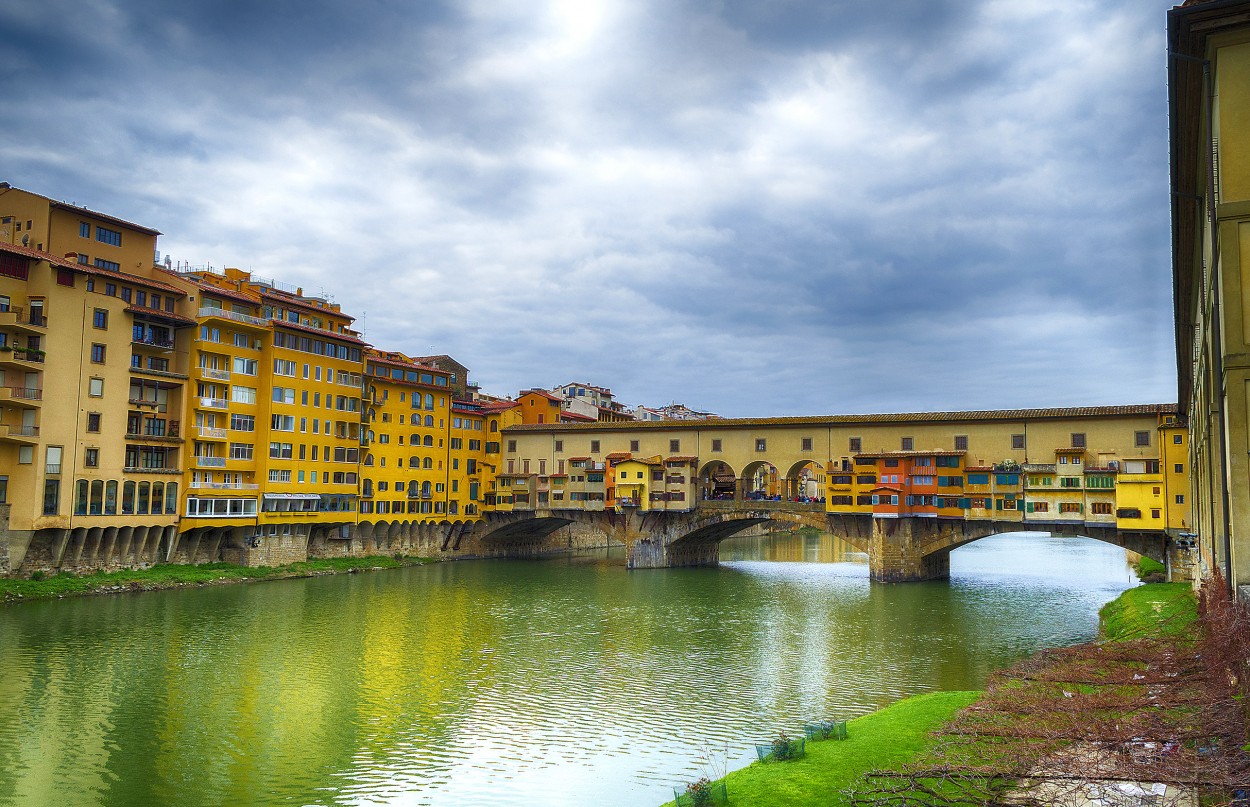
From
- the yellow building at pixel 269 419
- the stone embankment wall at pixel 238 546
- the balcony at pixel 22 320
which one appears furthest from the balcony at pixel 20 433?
the yellow building at pixel 269 419

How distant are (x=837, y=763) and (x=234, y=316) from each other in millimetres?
54134

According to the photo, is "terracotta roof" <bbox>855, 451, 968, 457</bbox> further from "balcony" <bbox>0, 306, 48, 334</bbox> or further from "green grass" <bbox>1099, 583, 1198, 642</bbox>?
"balcony" <bbox>0, 306, 48, 334</bbox>

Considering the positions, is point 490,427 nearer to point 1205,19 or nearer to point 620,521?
point 620,521

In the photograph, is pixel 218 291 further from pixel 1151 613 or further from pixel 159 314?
pixel 1151 613

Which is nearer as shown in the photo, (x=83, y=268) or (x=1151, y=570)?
(x=83, y=268)

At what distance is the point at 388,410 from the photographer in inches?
2936

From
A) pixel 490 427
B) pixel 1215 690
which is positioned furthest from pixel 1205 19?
pixel 490 427

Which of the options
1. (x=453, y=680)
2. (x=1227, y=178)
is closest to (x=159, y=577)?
(x=453, y=680)

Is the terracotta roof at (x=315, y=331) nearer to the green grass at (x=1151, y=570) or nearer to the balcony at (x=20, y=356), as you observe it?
the balcony at (x=20, y=356)

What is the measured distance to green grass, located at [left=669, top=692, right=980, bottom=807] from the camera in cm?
1541

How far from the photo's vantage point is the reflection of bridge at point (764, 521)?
61.9 metres

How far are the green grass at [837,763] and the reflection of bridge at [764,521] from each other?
4206 centimetres

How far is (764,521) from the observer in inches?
3034

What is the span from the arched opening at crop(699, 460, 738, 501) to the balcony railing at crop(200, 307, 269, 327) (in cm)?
3681
